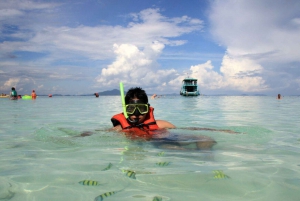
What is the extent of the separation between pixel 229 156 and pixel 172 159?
0.87 m

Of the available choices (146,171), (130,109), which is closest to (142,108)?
(130,109)

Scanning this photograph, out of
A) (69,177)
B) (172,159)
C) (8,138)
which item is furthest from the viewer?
Answer: (8,138)

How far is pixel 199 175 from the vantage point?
278 cm

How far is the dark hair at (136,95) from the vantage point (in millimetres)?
5223

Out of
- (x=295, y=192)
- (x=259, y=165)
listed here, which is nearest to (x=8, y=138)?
(x=259, y=165)

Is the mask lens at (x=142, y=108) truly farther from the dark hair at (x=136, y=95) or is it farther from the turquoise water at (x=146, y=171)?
the turquoise water at (x=146, y=171)

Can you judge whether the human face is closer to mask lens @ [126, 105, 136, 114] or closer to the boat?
mask lens @ [126, 105, 136, 114]

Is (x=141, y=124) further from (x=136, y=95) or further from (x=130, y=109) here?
(x=136, y=95)

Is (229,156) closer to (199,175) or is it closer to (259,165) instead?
(259,165)

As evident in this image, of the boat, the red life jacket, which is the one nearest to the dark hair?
the red life jacket

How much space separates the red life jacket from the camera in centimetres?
508

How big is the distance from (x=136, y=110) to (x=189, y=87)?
4908cm

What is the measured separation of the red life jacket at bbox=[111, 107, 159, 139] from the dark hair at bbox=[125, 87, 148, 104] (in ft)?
1.21

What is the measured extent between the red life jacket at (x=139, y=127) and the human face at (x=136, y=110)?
0.13 meters
